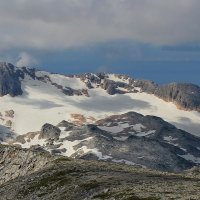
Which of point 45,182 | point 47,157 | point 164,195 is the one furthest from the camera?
point 47,157

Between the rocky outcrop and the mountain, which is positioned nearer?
the mountain

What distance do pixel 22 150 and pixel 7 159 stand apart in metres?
6.48

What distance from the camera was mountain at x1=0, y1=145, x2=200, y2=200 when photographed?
244 ft

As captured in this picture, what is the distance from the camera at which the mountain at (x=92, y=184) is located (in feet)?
244

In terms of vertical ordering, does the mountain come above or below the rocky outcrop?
above

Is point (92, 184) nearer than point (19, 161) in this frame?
Yes

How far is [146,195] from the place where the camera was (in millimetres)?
71312

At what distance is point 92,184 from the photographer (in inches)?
3440

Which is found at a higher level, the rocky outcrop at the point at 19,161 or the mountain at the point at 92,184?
the mountain at the point at 92,184

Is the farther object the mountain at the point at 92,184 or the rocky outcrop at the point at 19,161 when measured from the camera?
the rocky outcrop at the point at 19,161

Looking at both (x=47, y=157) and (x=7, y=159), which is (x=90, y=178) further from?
(x=7, y=159)

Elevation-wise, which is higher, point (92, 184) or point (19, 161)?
point (92, 184)

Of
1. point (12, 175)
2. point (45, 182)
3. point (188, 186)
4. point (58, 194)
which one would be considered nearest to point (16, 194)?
point (45, 182)

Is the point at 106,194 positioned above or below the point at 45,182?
above
